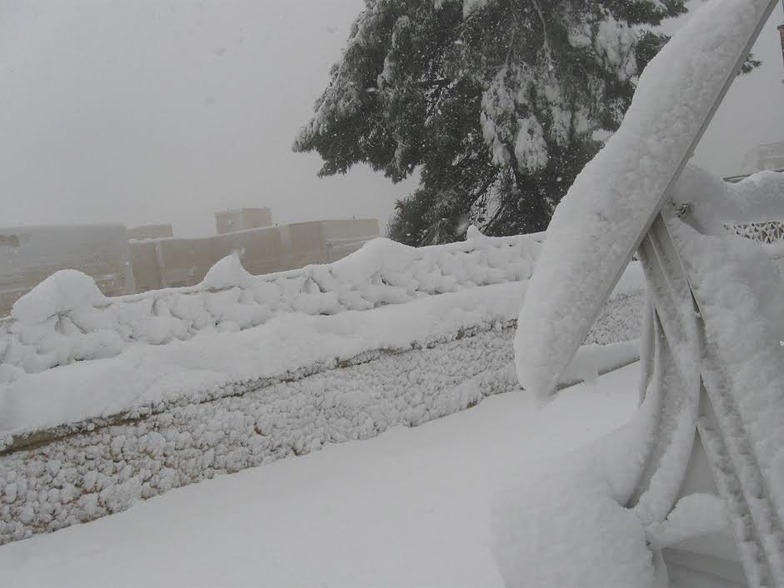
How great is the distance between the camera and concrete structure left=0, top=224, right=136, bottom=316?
7973 mm

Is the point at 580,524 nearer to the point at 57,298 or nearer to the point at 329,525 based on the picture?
the point at 329,525

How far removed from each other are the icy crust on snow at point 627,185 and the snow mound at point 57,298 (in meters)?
2.66

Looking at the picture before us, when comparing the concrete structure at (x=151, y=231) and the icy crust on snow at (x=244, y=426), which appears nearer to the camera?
the icy crust on snow at (x=244, y=426)

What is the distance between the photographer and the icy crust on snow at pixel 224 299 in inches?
107

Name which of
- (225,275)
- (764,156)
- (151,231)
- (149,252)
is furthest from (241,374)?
(764,156)

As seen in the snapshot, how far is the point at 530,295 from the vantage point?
89 centimetres

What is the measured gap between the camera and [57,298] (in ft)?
9.05

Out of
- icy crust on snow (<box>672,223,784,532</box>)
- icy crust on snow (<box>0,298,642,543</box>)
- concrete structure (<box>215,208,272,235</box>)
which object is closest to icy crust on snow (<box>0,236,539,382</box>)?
icy crust on snow (<box>0,298,642,543</box>)

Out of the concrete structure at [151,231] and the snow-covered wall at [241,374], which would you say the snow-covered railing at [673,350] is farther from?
the concrete structure at [151,231]

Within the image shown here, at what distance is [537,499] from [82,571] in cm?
217

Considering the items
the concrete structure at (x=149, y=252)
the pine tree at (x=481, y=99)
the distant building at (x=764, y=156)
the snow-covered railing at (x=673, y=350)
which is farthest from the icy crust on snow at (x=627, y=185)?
the distant building at (x=764, y=156)

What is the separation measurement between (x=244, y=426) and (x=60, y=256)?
702 centimetres

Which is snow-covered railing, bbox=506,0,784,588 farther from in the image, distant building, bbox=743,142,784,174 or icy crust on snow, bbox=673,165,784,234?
distant building, bbox=743,142,784,174

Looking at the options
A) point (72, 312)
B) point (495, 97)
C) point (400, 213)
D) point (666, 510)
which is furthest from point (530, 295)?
point (400, 213)
